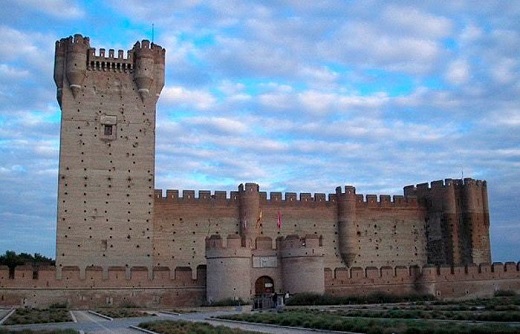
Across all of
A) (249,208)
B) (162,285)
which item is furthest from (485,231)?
(162,285)

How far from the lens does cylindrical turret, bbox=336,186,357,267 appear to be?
3934cm

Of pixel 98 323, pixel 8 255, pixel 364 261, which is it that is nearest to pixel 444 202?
pixel 364 261

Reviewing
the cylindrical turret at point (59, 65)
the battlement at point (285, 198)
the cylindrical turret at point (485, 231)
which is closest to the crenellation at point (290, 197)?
the battlement at point (285, 198)

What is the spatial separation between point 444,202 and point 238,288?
17.6 m

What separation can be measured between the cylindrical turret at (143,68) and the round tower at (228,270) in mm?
10097

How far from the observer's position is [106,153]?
34.6 m

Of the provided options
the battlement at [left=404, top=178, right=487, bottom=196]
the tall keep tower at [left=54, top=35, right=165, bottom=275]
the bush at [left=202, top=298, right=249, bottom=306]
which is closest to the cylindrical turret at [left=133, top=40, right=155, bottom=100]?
the tall keep tower at [left=54, top=35, right=165, bottom=275]

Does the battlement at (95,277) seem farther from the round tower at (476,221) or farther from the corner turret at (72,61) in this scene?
the round tower at (476,221)

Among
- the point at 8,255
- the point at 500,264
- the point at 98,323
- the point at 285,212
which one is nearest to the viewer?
the point at 98,323

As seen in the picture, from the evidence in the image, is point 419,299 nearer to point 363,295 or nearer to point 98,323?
point 363,295

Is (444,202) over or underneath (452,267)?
over

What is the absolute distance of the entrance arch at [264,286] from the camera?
1214 inches

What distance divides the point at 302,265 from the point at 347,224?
965 centimetres

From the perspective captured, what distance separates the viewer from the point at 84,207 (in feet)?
110
